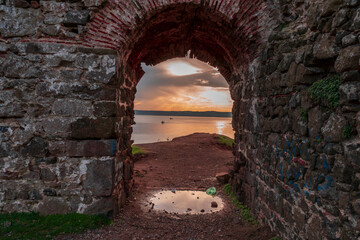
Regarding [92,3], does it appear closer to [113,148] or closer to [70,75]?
[70,75]

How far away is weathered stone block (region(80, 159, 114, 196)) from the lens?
12.3 ft

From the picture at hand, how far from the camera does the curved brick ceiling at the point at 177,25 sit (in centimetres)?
384

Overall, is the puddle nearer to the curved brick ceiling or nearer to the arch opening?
the arch opening

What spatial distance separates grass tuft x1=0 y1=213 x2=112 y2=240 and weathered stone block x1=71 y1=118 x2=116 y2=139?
1.24 metres

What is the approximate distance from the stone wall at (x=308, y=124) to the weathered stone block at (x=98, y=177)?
2479mm

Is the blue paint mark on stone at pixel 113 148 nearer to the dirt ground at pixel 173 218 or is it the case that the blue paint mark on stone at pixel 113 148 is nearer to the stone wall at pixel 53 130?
the stone wall at pixel 53 130

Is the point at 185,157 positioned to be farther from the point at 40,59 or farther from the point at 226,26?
the point at 40,59

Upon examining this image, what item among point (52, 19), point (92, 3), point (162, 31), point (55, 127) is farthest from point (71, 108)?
point (162, 31)

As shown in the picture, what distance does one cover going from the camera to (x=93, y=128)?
377cm

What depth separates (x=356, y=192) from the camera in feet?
5.94

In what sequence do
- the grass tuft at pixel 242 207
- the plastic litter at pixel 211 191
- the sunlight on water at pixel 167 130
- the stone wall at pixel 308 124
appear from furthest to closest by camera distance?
the sunlight on water at pixel 167 130
the plastic litter at pixel 211 191
the grass tuft at pixel 242 207
the stone wall at pixel 308 124

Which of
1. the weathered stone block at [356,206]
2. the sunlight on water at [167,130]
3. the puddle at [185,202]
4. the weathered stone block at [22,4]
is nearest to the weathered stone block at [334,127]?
the weathered stone block at [356,206]

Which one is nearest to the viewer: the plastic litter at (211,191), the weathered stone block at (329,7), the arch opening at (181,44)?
the weathered stone block at (329,7)

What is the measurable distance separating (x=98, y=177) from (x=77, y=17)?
2.57 m
